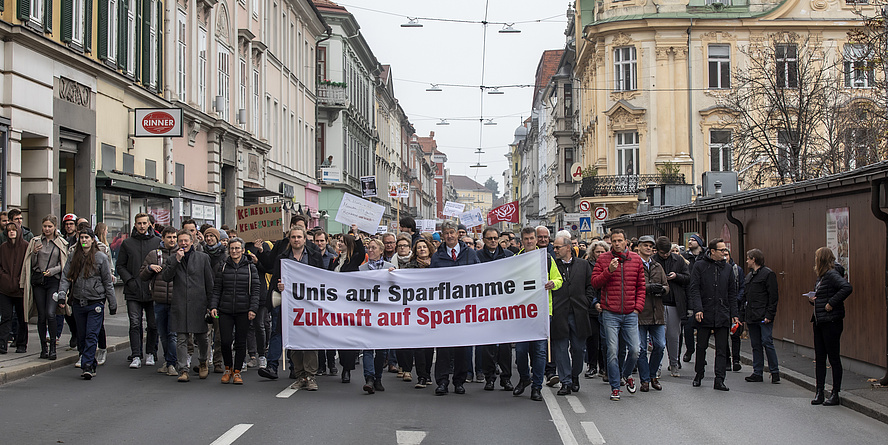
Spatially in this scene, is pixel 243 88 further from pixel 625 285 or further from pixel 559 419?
pixel 559 419

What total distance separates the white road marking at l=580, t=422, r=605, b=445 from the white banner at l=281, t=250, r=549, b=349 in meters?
1.95

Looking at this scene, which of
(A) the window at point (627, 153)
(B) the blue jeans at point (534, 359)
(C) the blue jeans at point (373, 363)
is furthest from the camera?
(A) the window at point (627, 153)

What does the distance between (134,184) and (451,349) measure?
482 inches

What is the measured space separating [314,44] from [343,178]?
814cm

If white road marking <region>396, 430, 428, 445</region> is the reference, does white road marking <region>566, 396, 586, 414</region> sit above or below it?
below

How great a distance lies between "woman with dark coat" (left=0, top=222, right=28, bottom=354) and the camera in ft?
41.1

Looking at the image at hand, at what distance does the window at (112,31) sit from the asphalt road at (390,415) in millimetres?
11078

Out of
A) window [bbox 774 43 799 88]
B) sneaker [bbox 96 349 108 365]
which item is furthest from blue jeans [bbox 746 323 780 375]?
window [bbox 774 43 799 88]

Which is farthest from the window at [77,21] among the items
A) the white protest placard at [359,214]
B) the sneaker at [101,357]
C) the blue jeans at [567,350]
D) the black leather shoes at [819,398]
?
the black leather shoes at [819,398]

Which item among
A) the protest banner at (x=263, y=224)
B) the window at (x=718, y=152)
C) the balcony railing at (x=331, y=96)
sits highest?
the balcony railing at (x=331, y=96)

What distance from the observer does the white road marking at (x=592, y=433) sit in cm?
824

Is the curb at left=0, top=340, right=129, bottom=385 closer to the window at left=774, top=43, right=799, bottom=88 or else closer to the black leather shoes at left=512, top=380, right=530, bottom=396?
the black leather shoes at left=512, top=380, right=530, bottom=396

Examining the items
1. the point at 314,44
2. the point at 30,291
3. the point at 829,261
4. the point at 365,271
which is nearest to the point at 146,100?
the point at 30,291

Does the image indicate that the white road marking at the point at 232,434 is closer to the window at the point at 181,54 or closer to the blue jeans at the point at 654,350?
the blue jeans at the point at 654,350
